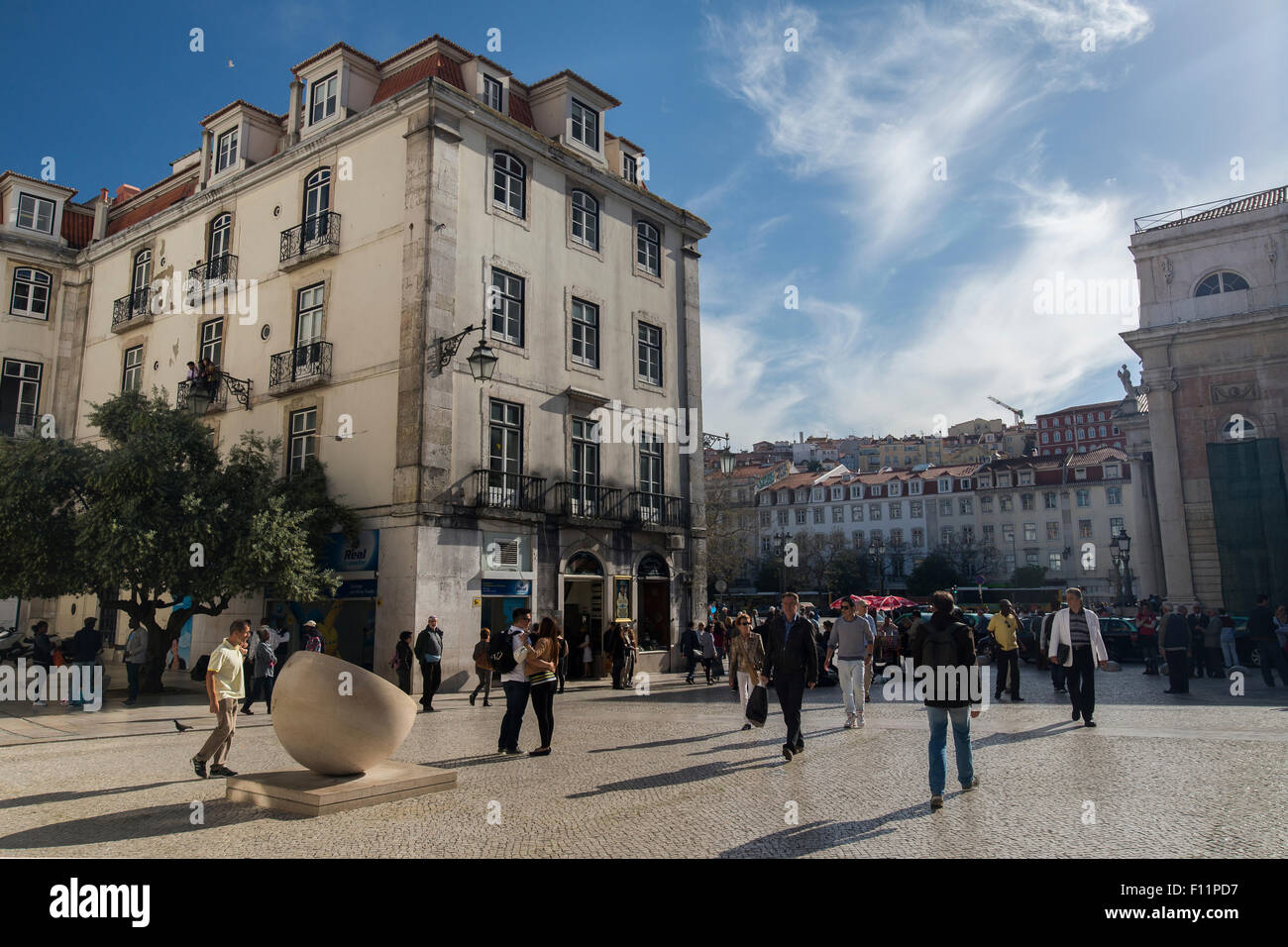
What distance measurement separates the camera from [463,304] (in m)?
22.9

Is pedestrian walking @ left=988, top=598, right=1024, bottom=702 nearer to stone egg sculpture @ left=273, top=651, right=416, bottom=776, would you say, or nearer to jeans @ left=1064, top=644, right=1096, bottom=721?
jeans @ left=1064, top=644, right=1096, bottom=721

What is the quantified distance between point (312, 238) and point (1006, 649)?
20.5m

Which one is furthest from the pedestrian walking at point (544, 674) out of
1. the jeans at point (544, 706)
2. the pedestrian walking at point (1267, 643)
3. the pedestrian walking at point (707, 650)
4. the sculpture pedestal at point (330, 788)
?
the pedestrian walking at point (1267, 643)

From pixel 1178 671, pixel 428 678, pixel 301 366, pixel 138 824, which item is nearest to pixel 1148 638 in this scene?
pixel 1178 671

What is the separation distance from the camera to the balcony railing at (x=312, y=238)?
79.0ft

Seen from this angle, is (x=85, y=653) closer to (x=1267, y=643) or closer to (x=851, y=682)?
(x=851, y=682)

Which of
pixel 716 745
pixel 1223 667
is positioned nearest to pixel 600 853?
pixel 716 745

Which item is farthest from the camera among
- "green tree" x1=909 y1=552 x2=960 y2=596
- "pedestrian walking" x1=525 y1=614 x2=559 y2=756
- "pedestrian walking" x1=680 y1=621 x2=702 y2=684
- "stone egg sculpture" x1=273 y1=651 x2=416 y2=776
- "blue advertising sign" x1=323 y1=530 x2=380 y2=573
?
"green tree" x1=909 y1=552 x2=960 y2=596

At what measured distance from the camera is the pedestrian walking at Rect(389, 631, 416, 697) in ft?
61.1

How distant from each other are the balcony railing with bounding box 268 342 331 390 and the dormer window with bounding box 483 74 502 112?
8343 millimetres

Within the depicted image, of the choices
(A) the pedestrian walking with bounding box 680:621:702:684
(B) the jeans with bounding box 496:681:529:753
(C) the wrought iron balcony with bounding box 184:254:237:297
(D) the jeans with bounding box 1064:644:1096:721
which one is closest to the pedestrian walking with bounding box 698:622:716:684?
(A) the pedestrian walking with bounding box 680:621:702:684

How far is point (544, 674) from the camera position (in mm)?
10703

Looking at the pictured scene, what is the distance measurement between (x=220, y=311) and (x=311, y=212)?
15.3 feet
